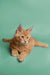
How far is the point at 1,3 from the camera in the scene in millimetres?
1917

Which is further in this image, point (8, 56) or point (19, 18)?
point (19, 18)

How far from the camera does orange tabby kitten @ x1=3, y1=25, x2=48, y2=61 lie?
4.53ft

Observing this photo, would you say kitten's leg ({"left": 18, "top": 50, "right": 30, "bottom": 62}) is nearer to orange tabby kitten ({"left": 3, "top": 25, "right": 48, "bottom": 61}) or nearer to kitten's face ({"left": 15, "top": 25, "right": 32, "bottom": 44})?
orange tabby kitten ({"left": 3, "top": 25, "right": 48, "bottom": 61})

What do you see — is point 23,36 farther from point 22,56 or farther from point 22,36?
point 22,56

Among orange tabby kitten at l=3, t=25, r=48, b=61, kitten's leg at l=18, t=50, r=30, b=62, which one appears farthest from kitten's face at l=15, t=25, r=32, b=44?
kitten's leg at l=18, t=50, r=30, b=62

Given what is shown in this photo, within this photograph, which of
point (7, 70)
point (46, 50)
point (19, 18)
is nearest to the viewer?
point (7, 70)

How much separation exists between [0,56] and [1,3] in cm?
61

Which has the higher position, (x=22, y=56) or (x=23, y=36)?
(x=23, y=36)

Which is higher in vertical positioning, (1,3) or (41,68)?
(1,3)

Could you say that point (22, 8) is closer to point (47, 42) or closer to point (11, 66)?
point (47, 42)

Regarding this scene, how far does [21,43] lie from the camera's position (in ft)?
4.60

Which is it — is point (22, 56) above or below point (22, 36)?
below

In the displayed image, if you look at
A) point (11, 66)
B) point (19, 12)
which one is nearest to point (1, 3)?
point (19, 12)

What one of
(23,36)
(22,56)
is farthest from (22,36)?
(22,56)
